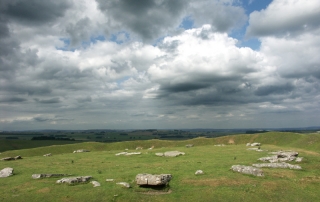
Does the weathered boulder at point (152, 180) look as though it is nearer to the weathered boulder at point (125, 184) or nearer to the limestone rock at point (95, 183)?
the weathered boulder at point (125, 184)

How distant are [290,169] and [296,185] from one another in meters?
8.05

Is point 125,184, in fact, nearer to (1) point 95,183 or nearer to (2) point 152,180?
(2) point 152,180

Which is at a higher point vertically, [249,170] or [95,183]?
[249,170]

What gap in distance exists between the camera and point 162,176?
2920cm

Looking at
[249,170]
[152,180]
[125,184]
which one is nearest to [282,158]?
[249,170]

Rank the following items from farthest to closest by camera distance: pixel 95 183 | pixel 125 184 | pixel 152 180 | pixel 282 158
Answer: pixel 282 158 < pixel 95 183 < pixel 125 184 < pixel 152 180

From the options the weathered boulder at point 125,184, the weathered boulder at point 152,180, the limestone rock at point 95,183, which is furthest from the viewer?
the limestone rock at point 95,183

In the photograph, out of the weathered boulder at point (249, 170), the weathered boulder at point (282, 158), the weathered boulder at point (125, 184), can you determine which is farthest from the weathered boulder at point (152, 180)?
the weathered boulder at point (282, 158)

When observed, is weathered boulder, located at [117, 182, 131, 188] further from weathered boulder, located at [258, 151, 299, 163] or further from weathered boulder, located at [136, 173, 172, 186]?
weathered boulder, located at [258, 151, 299, 163]

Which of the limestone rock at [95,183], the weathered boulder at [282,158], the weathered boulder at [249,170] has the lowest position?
the limestone rock at [95,183]

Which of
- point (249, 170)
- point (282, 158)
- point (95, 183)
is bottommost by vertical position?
point (95, 183)

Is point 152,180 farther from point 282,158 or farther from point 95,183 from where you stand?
point 282,158

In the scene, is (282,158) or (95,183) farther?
(282,158)

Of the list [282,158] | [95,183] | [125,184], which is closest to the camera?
[125,184]
